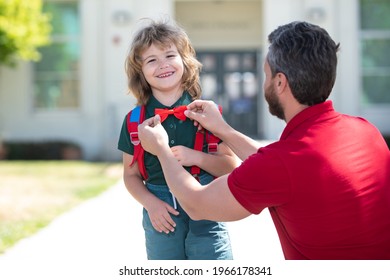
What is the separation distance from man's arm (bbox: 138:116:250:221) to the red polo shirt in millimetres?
41

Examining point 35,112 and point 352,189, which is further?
point 35,112

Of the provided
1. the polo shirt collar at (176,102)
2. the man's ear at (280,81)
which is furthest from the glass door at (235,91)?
the man's ear at (280,81)

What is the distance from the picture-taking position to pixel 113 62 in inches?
595

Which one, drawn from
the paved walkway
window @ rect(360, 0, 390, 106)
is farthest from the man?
window @ rect(360, 0, 390, 106)

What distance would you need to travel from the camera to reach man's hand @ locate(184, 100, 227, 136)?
2559 mm

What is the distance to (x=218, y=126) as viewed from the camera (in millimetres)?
2557

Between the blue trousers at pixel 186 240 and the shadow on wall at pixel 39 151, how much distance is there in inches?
498

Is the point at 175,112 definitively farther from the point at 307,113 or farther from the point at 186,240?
the point at 307,113

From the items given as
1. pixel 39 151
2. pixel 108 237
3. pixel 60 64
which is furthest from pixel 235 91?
pixel 108 237

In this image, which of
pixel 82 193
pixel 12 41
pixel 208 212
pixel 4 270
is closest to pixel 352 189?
pixel 208 212

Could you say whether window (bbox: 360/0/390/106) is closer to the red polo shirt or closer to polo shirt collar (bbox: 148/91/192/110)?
polo shirt collar (bbox: 148/91/192/110)

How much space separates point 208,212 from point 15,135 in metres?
14.3

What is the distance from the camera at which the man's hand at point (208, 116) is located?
256 centimetres

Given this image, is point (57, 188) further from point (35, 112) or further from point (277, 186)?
point (277, 186)
